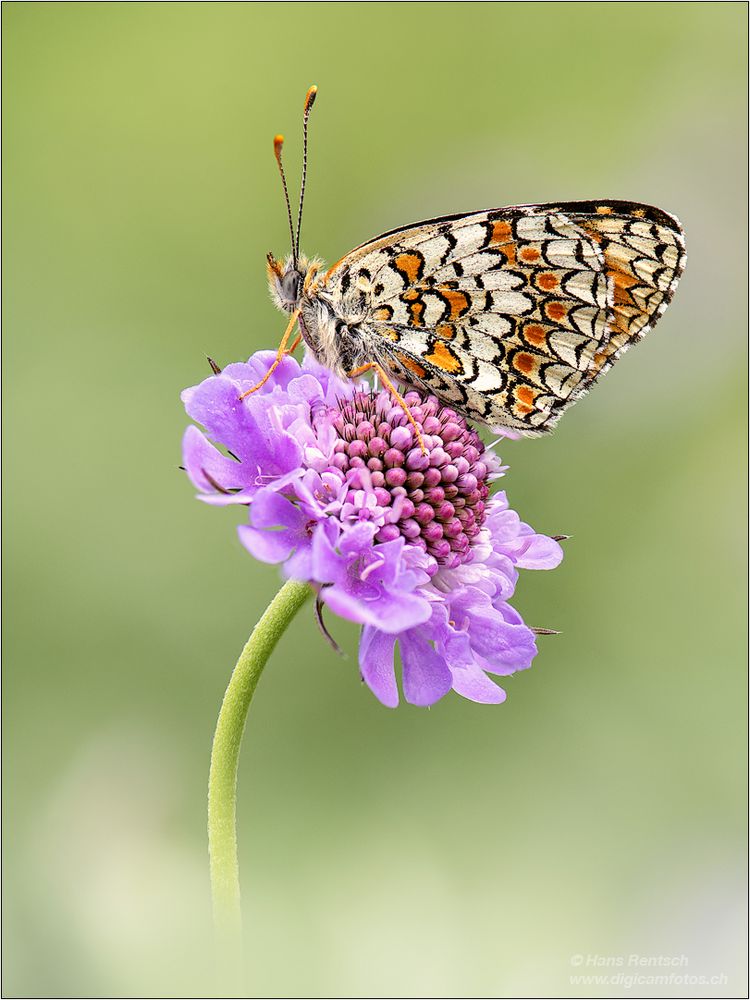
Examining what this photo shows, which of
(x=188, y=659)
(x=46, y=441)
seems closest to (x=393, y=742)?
(x=188, y=659)

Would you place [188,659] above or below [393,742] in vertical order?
above

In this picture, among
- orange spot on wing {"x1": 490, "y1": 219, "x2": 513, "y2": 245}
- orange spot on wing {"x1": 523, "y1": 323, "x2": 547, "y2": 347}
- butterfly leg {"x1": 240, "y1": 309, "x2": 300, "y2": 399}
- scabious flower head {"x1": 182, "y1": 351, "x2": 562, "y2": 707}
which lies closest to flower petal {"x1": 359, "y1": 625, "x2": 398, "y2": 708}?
scabious flower head {"x1": 182, "y1": 351, "x2": 562, "y2": 707}

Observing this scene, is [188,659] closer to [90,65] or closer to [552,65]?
[90,65]

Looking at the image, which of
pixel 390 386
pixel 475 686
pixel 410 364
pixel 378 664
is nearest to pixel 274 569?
pixel 410 364

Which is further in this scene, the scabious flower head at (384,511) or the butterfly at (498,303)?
the butterfly at (498,303)

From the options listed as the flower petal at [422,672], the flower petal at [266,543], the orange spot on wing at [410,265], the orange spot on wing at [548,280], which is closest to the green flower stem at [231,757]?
the flower petal at [266,543]

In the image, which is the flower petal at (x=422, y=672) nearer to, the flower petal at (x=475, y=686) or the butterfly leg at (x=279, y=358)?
the flower petal at (x=475, y=686)

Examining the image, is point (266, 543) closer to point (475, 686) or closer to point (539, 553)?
point (475, 686)

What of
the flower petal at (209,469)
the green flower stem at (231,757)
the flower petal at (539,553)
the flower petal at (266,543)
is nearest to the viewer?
the green flower stem at (231,757)
